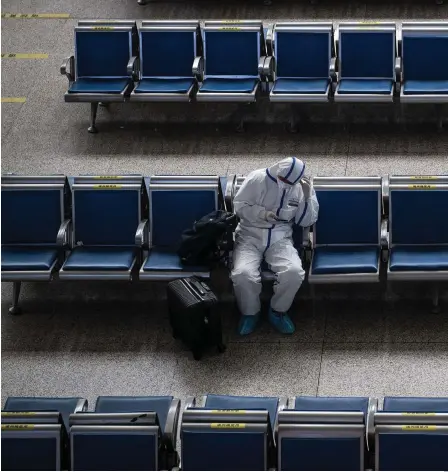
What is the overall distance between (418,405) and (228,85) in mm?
4665

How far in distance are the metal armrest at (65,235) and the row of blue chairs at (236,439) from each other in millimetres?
2172

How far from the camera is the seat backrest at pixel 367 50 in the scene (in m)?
12.1

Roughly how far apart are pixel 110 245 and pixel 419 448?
3468mm

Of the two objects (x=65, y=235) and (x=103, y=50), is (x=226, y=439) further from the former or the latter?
(x=103, y=50)

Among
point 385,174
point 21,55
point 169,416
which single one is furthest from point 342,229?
point 21,55

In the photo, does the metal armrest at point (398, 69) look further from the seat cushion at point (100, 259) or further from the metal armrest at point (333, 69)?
the seat cushion at point (100, 259)

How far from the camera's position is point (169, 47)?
40.7ft

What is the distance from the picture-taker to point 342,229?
10125 millimetres

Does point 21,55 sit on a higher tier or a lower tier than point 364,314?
higher

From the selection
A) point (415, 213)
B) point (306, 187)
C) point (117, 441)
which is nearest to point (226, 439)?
point (117, 441)

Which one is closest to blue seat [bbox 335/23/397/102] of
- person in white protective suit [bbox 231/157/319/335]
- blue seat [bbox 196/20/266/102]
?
blue seat [bbox 196/20/266/102]

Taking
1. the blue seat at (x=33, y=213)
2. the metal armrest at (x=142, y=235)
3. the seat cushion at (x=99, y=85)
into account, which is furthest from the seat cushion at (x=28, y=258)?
the seat cushion at (x=99, y=85)

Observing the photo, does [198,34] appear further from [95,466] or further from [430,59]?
[95,466]

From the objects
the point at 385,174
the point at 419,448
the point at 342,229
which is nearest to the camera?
the point at 419,448
